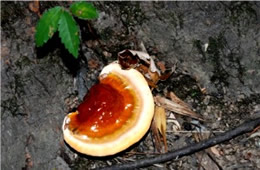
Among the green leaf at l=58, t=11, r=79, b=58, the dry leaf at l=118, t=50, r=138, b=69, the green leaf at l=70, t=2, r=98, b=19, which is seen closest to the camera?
the green leaf at l=58, t=11, r=79, b=58

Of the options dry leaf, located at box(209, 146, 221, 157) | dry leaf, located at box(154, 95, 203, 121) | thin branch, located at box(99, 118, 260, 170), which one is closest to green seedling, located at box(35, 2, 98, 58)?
dry leaf, located at box(154, 95, 203, 121)

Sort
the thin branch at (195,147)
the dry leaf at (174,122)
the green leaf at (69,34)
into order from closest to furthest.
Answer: the green leaf at (69,34), the thin branch at (195,147), the dry leaf at (174,122)

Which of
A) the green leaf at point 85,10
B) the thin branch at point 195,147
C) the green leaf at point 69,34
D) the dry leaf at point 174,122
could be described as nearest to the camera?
the green leaf at point 69,34

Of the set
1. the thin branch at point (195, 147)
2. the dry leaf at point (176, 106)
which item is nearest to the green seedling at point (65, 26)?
the dry leaf at point (176, 106)

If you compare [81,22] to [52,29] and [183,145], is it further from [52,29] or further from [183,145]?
[183,145]

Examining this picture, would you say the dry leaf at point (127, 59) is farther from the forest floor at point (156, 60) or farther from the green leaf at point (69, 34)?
the green leaf at point (69, 34)

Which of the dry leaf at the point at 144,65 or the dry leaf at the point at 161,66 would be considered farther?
the dry leaf at the point at 161,66

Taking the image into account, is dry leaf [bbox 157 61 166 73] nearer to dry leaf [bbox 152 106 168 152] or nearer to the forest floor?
the forest floor

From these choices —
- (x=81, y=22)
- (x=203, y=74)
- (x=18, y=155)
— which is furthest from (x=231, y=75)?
(x=18, y=155)

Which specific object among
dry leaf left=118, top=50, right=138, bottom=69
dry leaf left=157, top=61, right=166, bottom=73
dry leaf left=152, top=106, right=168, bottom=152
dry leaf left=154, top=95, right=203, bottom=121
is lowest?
dry leaf left=152, top=106, right=168, bottom=152
